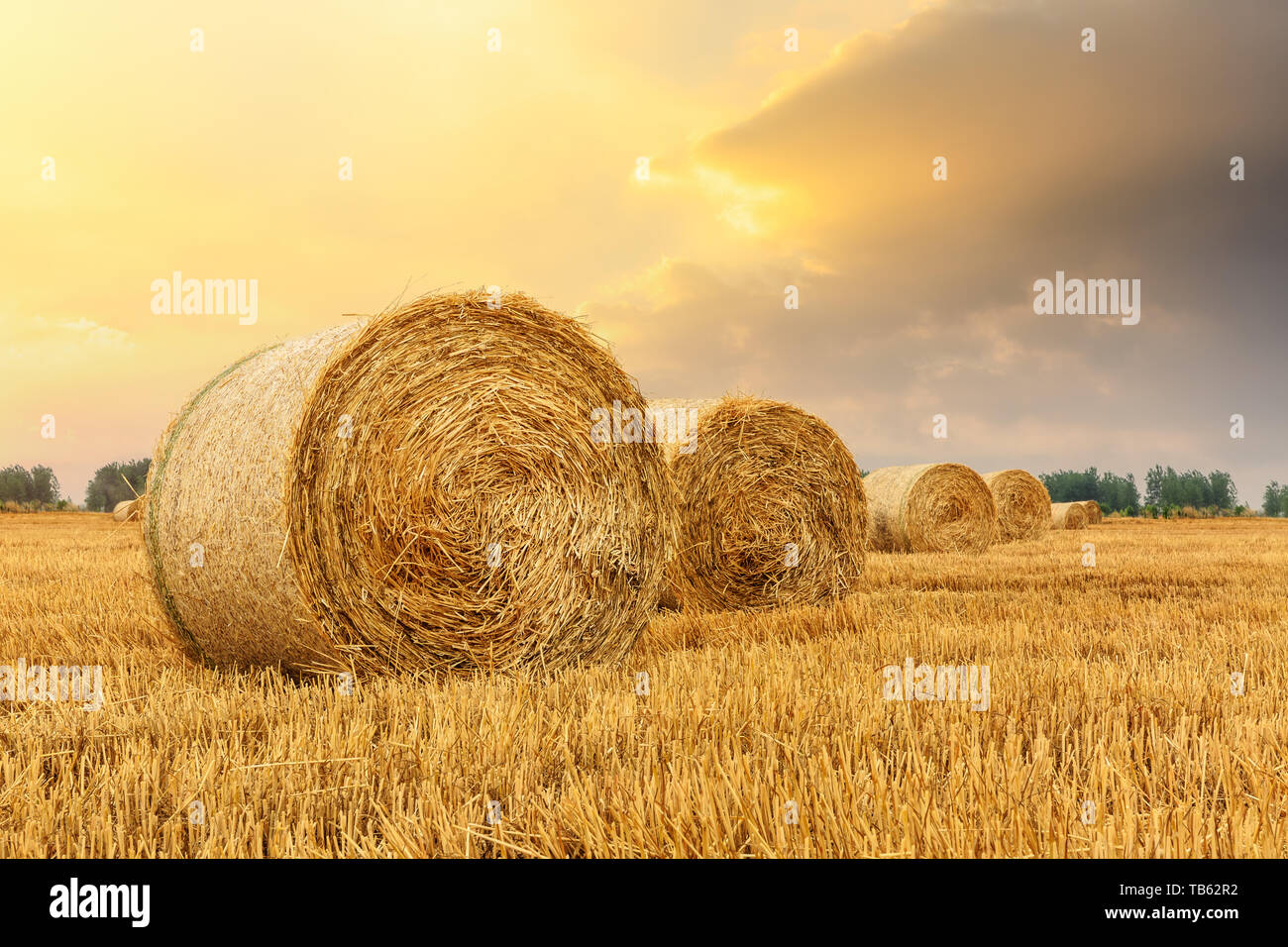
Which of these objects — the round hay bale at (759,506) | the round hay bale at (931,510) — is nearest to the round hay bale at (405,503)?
the round hay bale at (759,506)

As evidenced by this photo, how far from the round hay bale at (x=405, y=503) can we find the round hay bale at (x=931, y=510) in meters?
10.6

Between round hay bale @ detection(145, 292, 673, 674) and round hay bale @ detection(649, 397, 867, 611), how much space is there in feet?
7.80

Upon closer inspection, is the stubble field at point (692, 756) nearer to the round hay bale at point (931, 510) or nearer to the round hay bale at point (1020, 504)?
the round hay bale at point (931, 510)

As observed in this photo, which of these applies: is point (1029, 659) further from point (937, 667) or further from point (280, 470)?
point (280, 470)

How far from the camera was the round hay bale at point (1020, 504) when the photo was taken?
20391 mm

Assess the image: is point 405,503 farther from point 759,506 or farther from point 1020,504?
point 1020,504

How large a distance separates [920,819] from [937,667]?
7.97ft

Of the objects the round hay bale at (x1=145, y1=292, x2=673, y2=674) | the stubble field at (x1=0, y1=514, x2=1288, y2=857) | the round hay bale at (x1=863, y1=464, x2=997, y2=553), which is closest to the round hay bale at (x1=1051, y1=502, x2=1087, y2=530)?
the round hay bale at (x1=863, y1=464, x2=997, y2=553)

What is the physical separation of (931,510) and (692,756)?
13.4m

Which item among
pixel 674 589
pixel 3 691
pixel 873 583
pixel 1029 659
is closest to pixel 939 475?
pixel 873 583

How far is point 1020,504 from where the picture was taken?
68.1ft

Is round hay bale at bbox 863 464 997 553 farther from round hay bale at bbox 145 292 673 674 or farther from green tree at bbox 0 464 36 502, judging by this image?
green tree at bbox 0 464 36 502

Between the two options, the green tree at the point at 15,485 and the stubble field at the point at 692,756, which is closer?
the stubble field at the point at 692,756

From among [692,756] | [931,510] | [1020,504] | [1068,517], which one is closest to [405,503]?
[692,756]
